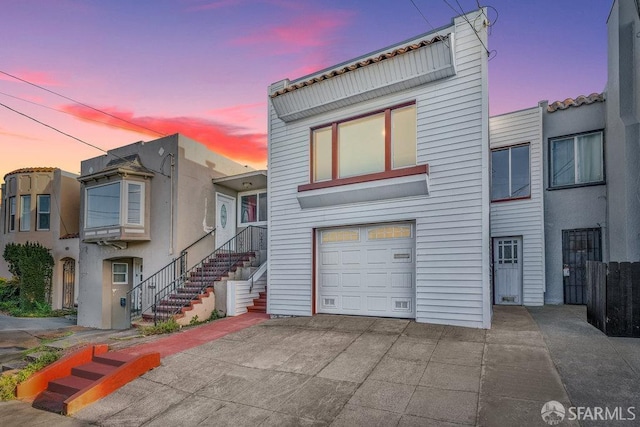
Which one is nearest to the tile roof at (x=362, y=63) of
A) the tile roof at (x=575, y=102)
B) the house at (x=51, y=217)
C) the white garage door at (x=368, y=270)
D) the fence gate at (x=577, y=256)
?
the white garage door at (x=368, y=270)

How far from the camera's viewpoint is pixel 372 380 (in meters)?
5.34

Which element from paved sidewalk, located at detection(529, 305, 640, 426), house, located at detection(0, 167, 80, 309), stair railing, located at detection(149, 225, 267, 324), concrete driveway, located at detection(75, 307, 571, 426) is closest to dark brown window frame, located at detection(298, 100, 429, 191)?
concrete driveway, located at detection(75, 307, 571, 426)

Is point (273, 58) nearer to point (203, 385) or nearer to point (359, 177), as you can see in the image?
point (359, 177)

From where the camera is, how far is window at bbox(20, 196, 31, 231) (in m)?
20.2

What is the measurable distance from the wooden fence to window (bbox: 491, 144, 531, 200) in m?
4.97

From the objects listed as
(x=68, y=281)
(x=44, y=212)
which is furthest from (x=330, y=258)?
(x=44, y=212)

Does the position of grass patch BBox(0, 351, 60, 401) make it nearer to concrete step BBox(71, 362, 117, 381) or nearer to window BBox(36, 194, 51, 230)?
concrete step BBox(71, 362, 117, 381)

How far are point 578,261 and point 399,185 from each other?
249 inches

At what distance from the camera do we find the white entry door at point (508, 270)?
1105cm

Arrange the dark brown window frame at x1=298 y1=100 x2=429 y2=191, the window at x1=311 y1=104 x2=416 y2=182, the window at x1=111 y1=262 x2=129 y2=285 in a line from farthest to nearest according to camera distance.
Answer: the window at x1=111 y1=262 x2=129 y2=285
the window at x1=311 y1=104 x2=416 y2=182
the dark brown window frame at x1=298 y1=100 x2=429 y2=191

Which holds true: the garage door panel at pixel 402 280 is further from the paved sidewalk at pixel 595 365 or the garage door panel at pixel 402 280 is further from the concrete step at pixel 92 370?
the concrete step at pixel 92 370

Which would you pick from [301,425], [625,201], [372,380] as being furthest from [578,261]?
[301,425]

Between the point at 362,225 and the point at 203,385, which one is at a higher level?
the point at 362,225

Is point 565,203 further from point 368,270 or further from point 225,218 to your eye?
point 225,218
